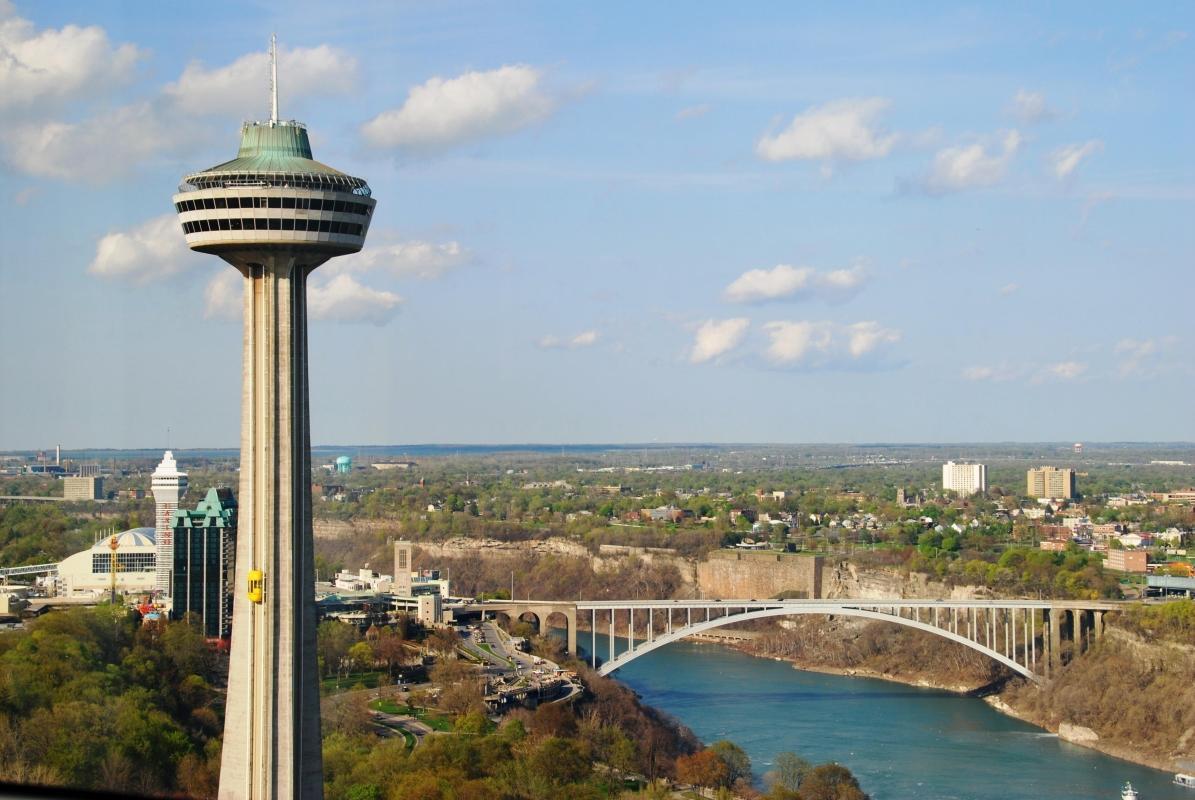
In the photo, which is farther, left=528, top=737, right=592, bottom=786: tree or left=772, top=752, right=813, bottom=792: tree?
left=772, top=752, right=813, bottom=792: tree

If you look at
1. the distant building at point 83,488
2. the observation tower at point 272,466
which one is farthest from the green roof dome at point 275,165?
the distant building at point 83,488

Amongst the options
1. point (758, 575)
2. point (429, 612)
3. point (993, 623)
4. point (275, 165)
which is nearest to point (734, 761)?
point (275, 165)

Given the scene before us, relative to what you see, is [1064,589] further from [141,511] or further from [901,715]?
[141,511]

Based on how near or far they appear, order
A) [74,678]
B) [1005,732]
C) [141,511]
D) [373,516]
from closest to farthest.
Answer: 1. [74,678]
2. [1005,732]
3. [141,511]
4. [373,516]

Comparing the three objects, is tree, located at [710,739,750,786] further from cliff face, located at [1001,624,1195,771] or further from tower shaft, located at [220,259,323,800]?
cliff face, located at [1001,624,1195,771]

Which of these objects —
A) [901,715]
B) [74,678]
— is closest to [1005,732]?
[901,715]

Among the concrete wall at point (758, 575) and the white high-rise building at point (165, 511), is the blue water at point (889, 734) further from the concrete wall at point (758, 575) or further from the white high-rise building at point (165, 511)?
the concrete wall at point (758, 575)

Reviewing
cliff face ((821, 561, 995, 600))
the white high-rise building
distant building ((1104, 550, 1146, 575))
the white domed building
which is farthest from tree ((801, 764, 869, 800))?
distant building ((1104, 550, 1146, 575))
